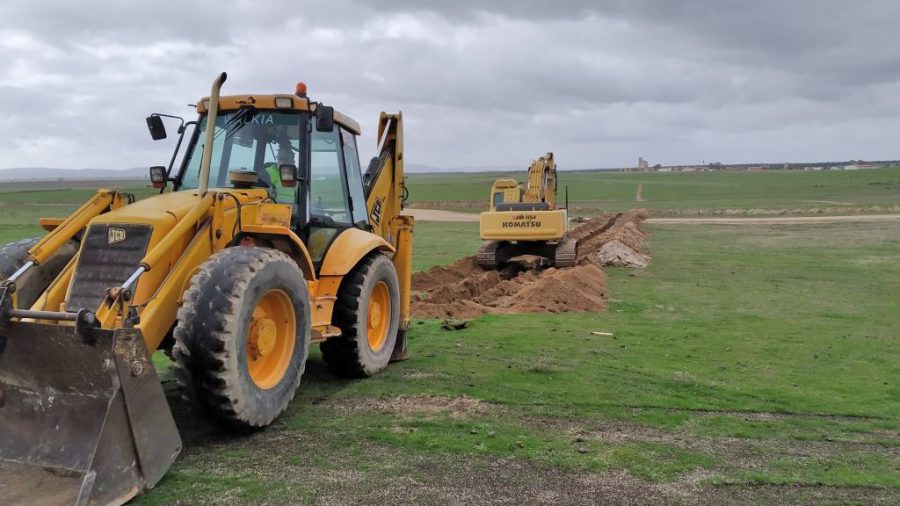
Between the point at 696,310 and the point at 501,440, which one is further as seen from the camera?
the point at 696,310

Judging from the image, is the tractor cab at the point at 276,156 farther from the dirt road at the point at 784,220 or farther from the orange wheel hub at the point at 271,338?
the dirt road at the point at 784,220

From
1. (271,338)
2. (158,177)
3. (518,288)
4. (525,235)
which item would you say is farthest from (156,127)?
(525,235)

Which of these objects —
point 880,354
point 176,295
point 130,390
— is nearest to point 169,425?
point 130,390

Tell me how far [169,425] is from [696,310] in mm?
9320

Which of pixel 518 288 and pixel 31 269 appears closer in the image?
pixel 31 269

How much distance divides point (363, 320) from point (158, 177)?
7.86 ft

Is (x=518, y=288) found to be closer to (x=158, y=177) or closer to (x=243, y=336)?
(x=158, y=177)

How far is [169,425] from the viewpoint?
442 centimetres

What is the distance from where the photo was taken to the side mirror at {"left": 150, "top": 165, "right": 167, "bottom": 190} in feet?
22.3

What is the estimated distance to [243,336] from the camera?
494 centimetres

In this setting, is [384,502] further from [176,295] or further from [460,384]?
[460,384]

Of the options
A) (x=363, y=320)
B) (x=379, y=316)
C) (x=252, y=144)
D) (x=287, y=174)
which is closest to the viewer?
(x=287, y=174)

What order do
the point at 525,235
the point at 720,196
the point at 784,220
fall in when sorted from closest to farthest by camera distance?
the point at 525,235 < the point at 784,220 < the point at 720,196

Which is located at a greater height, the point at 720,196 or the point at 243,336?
the point at 720,196
